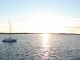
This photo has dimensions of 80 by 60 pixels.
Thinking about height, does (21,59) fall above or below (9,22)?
below

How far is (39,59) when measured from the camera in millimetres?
63469

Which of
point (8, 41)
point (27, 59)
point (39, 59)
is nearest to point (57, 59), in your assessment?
point (39, 59)

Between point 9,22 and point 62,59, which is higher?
point 9,22

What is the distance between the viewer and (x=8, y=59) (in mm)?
62125

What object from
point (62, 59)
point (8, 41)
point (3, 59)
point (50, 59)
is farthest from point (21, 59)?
point (8, 41)

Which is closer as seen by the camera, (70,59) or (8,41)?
(70,59)

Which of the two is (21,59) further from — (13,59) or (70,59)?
(70,59)

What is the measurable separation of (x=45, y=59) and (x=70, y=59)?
10.0m

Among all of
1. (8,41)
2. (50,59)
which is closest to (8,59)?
(50,59)

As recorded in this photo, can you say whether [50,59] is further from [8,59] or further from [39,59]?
[8,59]

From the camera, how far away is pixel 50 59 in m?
64.4

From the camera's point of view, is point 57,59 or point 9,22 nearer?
point 57,59

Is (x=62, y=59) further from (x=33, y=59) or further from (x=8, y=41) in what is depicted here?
(x=8, y=41)

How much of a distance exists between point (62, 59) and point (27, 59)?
14048 mm
